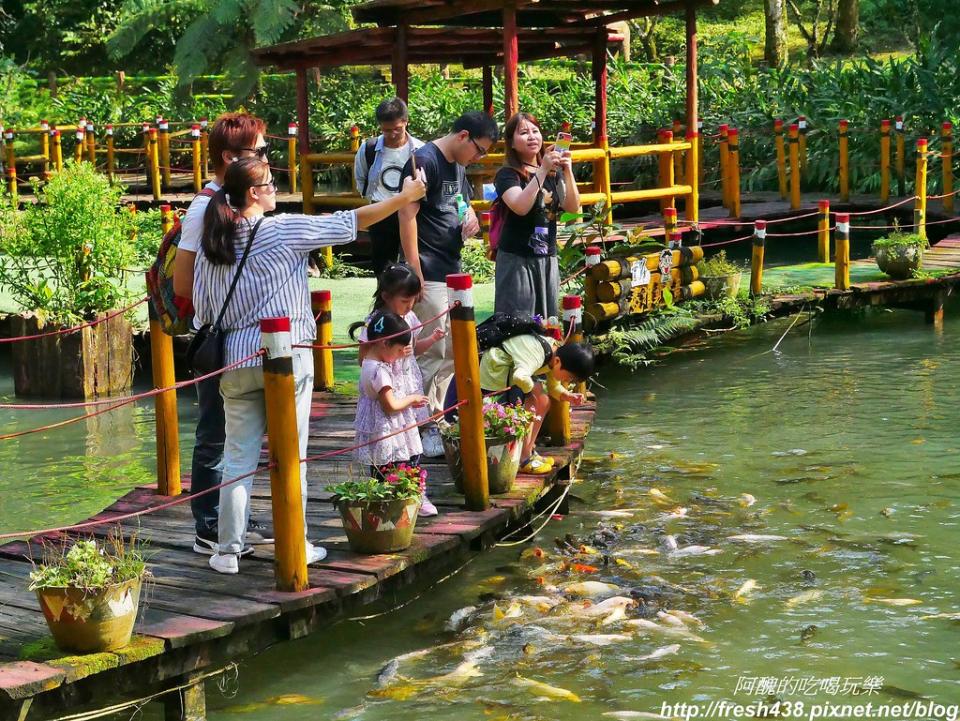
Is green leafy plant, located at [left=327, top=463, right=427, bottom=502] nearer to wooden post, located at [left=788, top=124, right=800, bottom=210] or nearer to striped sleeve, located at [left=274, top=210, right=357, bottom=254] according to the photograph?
striped sleeve, located at [left=274, top=210, right=357, bottom=254]

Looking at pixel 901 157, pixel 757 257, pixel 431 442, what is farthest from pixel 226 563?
pixel 901 157

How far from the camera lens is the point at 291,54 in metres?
16.4

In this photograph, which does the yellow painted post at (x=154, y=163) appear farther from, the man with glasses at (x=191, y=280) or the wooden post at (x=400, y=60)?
the man with glasses at (x=191, y=280)

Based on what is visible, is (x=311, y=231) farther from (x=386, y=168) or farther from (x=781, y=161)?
(x=781, y=161)

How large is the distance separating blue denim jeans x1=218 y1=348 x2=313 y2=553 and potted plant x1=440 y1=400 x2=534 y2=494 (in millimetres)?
1518

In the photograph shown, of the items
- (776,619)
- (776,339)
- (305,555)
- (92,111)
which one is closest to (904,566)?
(776,619)

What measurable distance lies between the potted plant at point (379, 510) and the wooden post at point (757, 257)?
7863 mm

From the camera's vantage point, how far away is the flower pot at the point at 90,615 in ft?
15.9

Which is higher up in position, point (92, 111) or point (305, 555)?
point (92, 111)

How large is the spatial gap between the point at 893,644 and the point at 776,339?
864 centimetres

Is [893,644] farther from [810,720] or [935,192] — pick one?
[935,192]

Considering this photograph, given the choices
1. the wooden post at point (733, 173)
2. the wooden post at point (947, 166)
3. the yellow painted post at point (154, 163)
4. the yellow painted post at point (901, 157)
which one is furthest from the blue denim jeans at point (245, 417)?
the yellow painted post at point (154, 163)

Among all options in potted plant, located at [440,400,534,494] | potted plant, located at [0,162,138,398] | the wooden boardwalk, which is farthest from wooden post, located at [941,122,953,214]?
potted plant, located at [440,400,534,494]

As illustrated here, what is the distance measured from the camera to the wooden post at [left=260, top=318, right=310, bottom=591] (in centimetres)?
541
